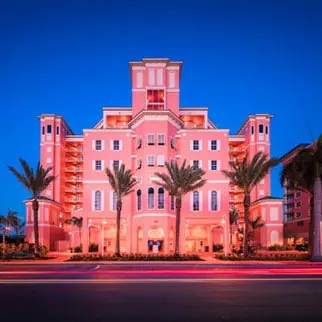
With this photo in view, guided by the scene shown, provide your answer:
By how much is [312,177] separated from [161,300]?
105 feet

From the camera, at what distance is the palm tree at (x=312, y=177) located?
42.6m

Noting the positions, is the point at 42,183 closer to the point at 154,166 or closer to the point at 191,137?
the point at 154,166

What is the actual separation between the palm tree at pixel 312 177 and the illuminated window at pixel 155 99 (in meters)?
28.6

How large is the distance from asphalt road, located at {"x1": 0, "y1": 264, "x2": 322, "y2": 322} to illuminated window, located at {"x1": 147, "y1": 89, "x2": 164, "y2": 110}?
160 ft

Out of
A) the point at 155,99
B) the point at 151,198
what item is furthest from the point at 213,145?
the point at 155,99

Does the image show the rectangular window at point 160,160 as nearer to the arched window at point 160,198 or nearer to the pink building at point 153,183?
the pink building at point 153,183

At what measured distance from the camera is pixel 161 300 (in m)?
16.6

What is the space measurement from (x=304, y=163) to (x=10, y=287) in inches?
1242

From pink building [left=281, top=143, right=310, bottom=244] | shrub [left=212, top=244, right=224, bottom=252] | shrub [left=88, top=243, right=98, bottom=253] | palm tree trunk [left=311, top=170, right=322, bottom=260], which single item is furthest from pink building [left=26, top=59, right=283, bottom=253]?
pink building [left=281, top=143, right=310, bottom=244]

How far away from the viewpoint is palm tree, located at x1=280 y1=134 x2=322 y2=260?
42.6m

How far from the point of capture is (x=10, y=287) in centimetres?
2091

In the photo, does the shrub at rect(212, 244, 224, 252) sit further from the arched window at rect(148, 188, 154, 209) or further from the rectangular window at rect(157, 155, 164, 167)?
the rectangular window at rect(157, 155, 164, 167)

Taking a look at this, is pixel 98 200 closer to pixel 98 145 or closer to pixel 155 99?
pixel 98 145

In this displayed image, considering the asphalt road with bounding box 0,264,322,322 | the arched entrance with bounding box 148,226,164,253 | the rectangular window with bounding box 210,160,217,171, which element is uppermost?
the rectangular window with bounding box 210,160,217,171
